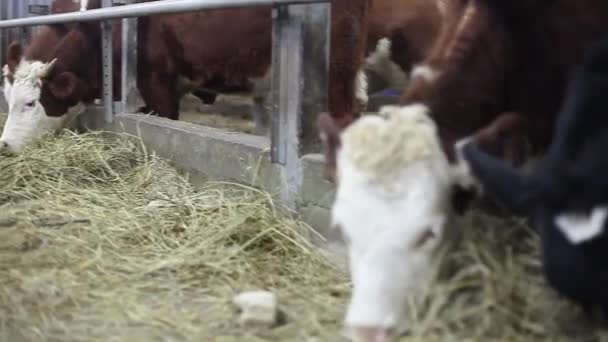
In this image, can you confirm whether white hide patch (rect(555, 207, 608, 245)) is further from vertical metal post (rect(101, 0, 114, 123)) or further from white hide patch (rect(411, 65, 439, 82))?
vertical metal post (rect(101, 0, 114, 123))

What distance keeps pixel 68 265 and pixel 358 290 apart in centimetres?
153

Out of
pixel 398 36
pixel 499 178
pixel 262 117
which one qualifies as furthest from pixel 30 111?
pixel 499 178

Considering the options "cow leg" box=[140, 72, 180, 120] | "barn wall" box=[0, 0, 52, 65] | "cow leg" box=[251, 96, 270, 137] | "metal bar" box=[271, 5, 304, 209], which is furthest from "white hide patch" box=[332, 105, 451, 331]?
"barn wall" box=[0, 0, 52, 65]

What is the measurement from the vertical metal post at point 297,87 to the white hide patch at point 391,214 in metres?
1.35

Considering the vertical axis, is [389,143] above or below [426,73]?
below

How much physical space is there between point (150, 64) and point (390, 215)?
190 inches

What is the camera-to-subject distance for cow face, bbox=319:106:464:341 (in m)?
2.30

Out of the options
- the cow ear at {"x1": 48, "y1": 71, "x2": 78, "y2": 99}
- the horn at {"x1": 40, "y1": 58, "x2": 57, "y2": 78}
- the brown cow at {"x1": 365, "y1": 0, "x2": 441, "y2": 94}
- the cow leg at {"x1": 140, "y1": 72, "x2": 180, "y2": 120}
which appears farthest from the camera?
the horn at {"x1": 40, "y1": 58, "x2": 57, "y2": 78}

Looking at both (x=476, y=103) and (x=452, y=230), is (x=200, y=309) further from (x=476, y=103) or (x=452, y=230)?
(x=476, y=103)

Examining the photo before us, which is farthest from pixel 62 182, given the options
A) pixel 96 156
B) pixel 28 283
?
pixel 28 283

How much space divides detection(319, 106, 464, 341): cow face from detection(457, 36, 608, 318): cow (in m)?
0.24

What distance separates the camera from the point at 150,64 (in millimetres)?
6816

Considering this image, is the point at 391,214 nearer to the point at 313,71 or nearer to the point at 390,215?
the point at 390,215

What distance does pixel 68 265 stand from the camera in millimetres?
3404
